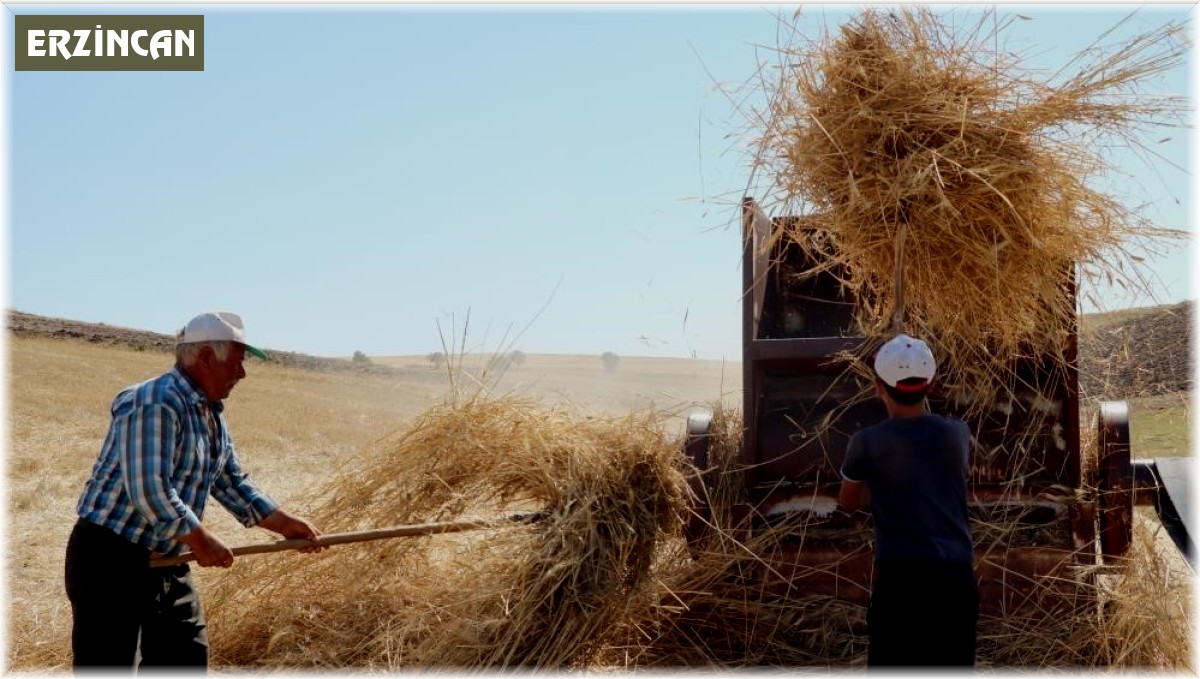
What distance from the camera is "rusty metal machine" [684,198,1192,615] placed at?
4332mm

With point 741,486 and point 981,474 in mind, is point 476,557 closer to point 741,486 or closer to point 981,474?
point 741,486

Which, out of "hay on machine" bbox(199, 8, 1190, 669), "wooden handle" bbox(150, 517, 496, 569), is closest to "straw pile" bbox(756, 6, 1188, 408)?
"hay on machine" bbox(199, 8, 1190, 669)

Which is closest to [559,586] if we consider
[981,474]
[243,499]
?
[243,499]

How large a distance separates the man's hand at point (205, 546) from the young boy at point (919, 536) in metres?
1.80

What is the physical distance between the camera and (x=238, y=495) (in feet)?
12.1

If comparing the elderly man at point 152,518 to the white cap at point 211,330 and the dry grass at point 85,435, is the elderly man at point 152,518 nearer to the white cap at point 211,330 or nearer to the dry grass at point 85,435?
the white cap at point 211,330

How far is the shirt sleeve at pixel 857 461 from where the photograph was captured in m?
3.11

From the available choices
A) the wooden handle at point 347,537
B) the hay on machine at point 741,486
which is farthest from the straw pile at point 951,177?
the wooden handle at point 347,537

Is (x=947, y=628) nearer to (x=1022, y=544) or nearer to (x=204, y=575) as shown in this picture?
(x=1022, y=544)

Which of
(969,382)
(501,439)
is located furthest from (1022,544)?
(501,439)

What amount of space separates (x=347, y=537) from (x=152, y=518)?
0.84 meters

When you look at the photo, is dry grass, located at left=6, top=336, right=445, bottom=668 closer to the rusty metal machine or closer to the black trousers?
the black trousers

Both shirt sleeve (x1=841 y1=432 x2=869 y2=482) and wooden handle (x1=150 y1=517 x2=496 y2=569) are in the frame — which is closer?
shirt sleeve (x1=841 y1=432 x2=869 y2=482)

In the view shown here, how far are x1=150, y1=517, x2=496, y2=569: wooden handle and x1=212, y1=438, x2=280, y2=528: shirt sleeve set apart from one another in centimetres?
10
